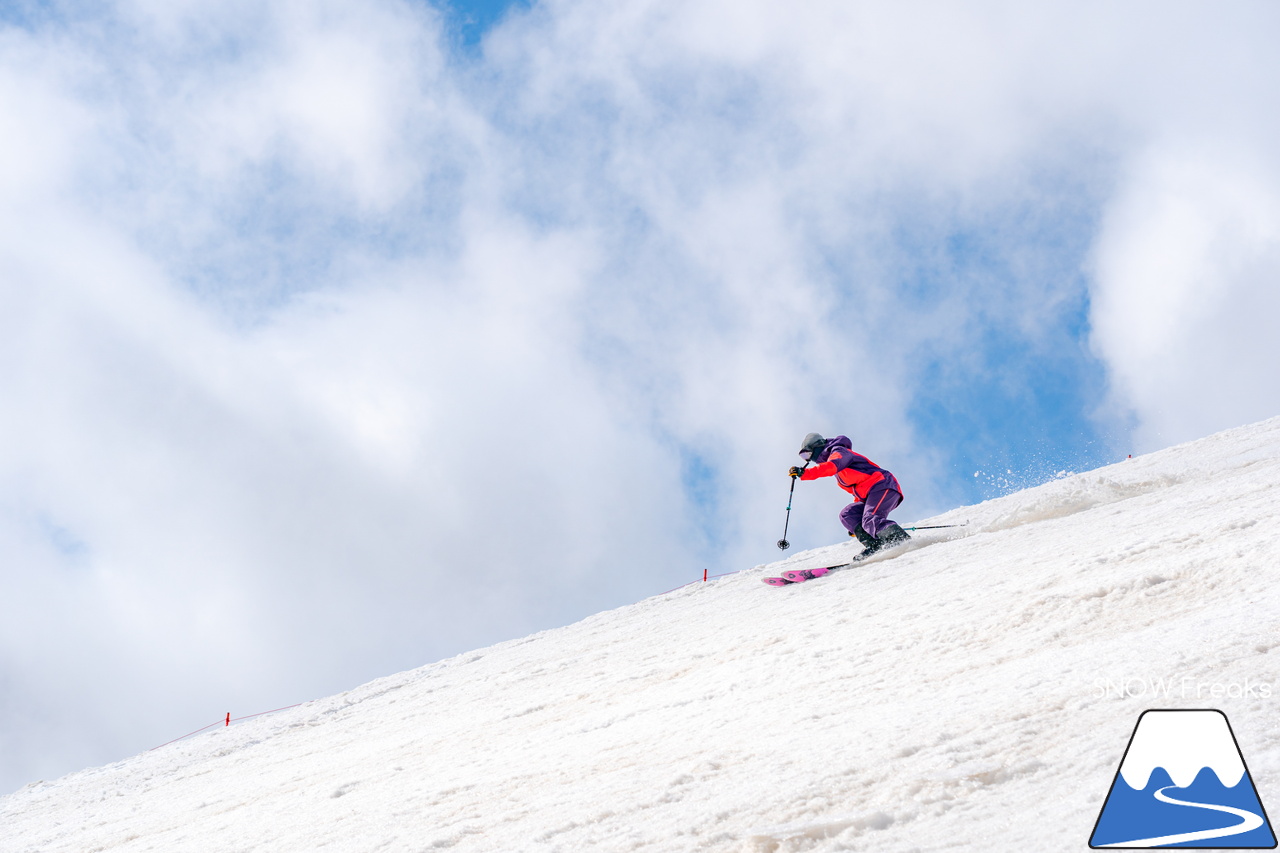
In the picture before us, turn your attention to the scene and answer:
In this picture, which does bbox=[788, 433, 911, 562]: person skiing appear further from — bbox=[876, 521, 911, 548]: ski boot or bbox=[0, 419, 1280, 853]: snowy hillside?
bbox=[0, 419, 1280, 853]: snowy hillside

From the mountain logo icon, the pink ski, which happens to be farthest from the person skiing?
the mountain logo icon

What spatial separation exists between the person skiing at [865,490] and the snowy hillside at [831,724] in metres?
1.72

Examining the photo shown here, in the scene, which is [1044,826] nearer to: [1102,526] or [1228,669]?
[1228,669]

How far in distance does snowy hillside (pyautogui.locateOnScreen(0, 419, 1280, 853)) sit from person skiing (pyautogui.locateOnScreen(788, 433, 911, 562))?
67.6 inches

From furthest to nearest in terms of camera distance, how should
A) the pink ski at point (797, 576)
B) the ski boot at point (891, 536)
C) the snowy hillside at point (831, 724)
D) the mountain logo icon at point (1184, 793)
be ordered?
the ski boot at point (891, 536) → the pink ski at point (797, 576) → the snowy hillside at point (831, 724) → the mountain logo icon at point (1184, 793)

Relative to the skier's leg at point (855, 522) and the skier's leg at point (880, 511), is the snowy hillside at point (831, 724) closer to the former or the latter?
the skier's leg at point (880, 511)

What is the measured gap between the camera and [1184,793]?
2.97 meters

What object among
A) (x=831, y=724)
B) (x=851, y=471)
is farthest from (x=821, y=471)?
(x=831, y=724)

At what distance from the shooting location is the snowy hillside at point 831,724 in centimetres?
338

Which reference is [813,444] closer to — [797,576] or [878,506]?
[878,506]

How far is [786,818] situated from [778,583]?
8.88 metres

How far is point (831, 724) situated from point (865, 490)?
27.3ft

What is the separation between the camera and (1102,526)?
8.61 m

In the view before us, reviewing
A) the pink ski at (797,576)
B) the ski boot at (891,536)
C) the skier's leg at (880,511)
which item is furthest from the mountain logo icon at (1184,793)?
the skier's leg at (880,511)
